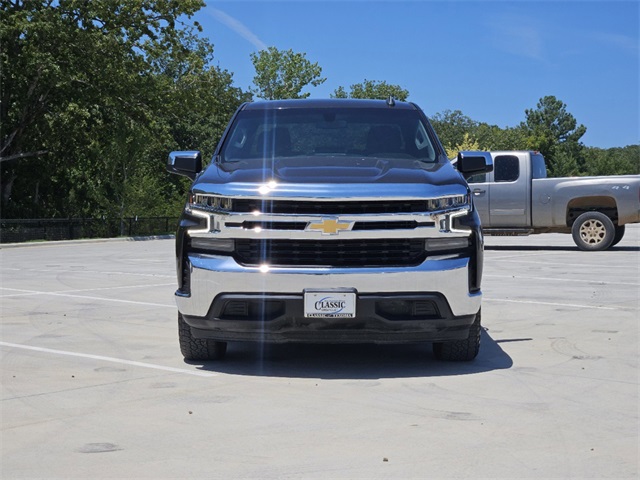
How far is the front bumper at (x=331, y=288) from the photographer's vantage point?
702 cm

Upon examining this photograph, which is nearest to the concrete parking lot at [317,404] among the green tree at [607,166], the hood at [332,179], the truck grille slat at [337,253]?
the truck grille slat at [337,253]

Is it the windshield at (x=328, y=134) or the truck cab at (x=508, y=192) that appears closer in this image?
the windshield at (x=328, y=134)

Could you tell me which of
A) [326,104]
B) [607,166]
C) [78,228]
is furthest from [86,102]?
[607,166]

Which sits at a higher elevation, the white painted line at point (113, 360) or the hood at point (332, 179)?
the hood at point (332, 179)

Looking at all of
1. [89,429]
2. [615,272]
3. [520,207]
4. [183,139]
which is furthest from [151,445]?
[183,139]

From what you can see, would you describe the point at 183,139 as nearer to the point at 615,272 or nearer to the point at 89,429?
the point at 615,272

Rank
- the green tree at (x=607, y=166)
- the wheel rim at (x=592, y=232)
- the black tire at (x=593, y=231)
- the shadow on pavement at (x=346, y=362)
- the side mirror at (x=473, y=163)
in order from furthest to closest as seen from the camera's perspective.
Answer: the green tree at (x=607, y=166)
the wheel rim at (x=592, y=232)
the black tire at (x=593, y=231)
the side mirror at (x=473, y=163)
the shadow on pavement at (x=346, y=362)

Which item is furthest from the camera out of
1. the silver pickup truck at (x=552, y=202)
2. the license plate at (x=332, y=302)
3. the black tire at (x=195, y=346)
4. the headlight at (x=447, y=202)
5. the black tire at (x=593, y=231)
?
the black tire at (x=593, y=231)

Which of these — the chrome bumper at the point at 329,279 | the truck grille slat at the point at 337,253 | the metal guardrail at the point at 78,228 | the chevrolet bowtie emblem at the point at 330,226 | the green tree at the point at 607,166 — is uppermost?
the green tree at the point at 607,166

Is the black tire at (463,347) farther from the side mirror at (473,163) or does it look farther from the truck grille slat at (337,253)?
the side mirror at (473,163)

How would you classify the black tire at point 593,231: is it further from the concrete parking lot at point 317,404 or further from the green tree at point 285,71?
the green tree at point 285,71

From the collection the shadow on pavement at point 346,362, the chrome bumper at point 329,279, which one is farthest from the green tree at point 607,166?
the chrome bumper at point 329,279

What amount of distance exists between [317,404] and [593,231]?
18.6m

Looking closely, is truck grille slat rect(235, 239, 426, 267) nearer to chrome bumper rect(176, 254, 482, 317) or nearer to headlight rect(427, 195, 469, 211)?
chrome bumper rect(176, 254, 482, 317)
